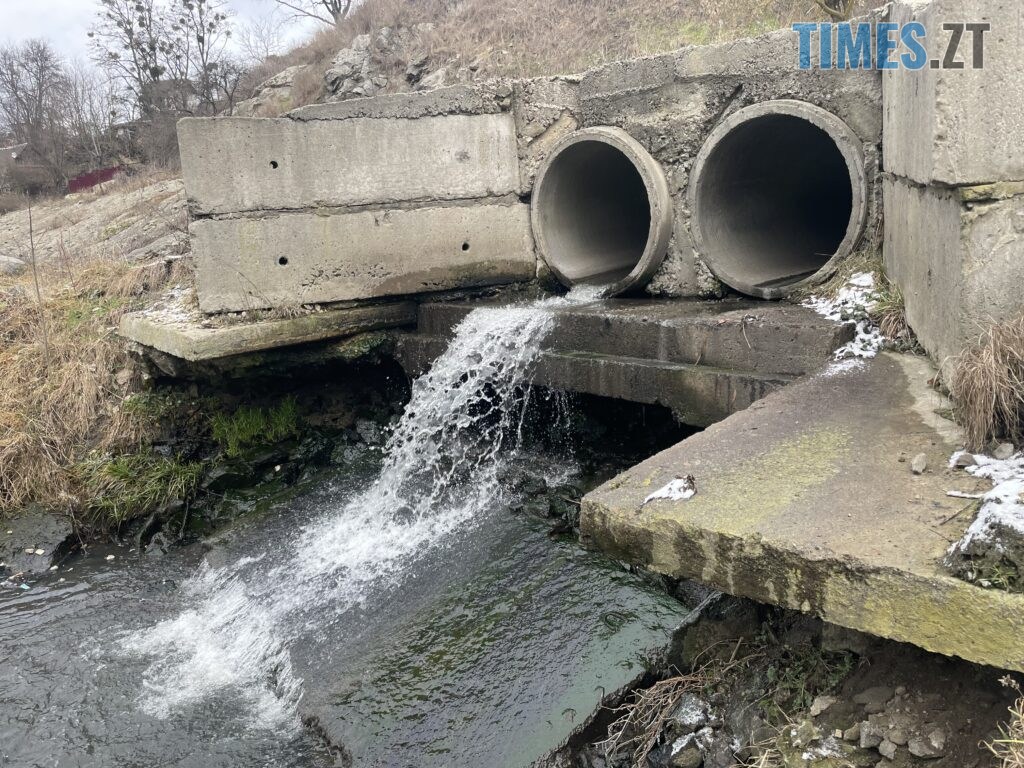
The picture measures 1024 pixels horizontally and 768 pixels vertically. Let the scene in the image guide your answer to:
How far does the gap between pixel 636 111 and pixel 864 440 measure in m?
3.91

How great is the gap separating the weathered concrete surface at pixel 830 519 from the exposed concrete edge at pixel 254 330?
373 centimetres

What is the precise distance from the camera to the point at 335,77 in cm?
Answer: 1323

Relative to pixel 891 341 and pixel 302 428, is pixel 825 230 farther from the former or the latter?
pixel 302 428

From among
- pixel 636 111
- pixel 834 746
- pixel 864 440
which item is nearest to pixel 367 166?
pixel 636 111

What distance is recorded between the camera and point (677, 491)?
109 inches

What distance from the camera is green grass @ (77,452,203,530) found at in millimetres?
5848

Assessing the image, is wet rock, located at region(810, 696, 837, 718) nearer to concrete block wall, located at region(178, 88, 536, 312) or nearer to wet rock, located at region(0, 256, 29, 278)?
concrete block wall, located at region(178, 88, 536, 312)

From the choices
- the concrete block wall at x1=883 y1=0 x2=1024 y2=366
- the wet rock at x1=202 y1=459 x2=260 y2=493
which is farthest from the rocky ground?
the wet rock at x1=202 y1=459 x2=260 y2=493

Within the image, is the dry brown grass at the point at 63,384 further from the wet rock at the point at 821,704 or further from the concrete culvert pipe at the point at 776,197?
the wet rock at the point at 821,704

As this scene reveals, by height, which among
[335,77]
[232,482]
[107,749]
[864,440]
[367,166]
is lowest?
[107,749]

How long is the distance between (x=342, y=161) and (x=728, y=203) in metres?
3.14

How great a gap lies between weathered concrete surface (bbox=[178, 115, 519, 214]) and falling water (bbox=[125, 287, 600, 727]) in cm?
126

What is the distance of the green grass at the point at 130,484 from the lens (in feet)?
19.2

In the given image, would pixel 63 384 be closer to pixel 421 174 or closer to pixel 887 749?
pixel 421 174
